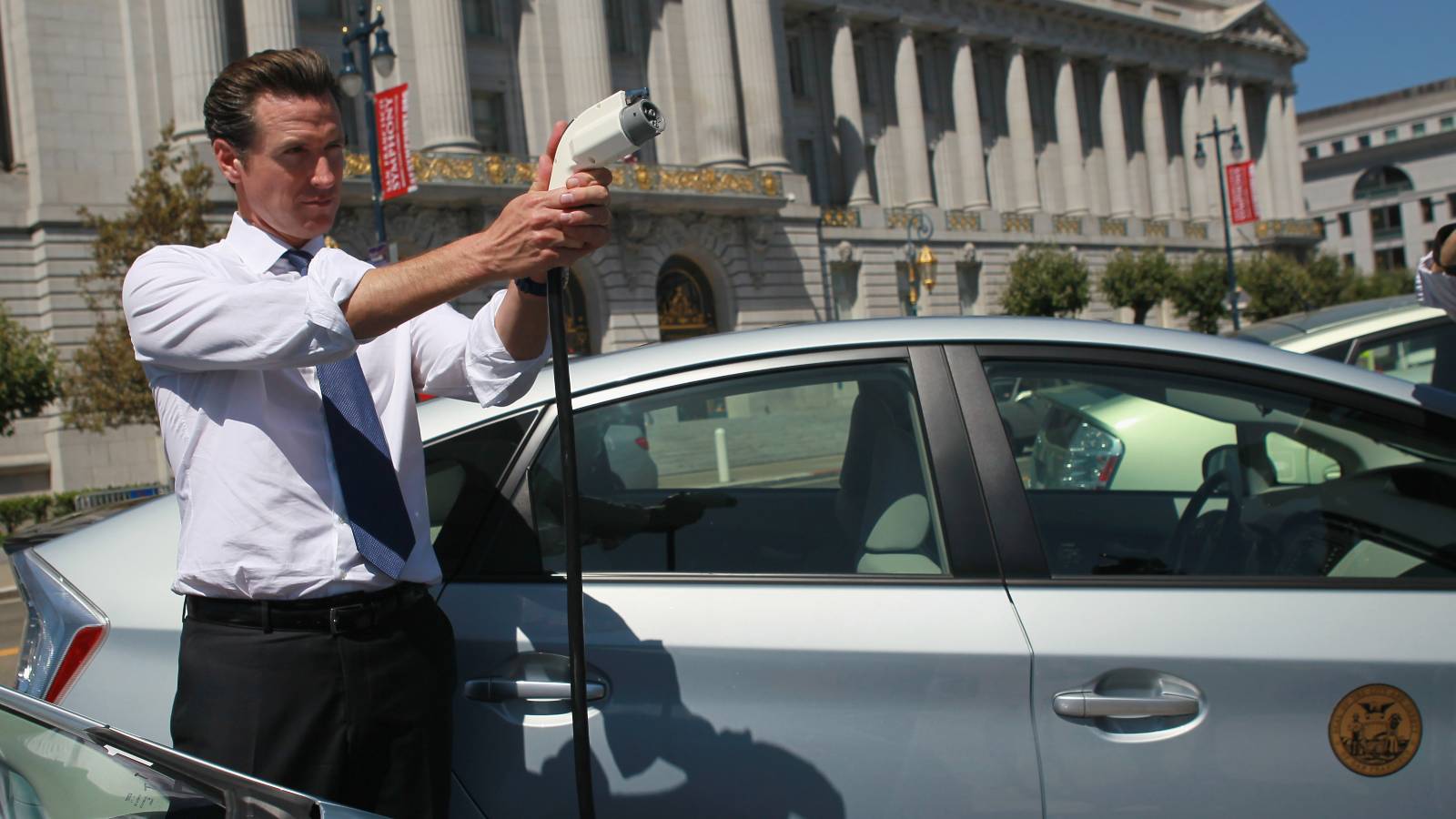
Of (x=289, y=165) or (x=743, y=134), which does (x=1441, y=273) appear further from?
(x=743, y=134)

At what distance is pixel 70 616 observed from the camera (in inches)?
88.9

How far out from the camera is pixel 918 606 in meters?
2.11

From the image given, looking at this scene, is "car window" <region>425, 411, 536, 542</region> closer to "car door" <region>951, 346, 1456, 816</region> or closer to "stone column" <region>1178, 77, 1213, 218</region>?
"car door" <region>951, 346, 1456, 816</region>

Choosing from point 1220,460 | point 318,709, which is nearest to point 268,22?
point 1220,460

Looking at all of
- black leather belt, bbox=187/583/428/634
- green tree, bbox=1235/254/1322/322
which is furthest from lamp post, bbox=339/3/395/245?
green tree, bbox=1235/254/1322/322

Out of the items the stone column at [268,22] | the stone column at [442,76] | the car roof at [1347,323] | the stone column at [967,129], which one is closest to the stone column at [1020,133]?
Answer: the stone column at [967,129]

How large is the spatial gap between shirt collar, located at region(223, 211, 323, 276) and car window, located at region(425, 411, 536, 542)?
55 cm

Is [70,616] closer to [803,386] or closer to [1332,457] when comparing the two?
[803,386]

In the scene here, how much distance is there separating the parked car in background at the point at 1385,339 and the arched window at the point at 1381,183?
9070 centimetres

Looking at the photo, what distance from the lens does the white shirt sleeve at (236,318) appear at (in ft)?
5.57

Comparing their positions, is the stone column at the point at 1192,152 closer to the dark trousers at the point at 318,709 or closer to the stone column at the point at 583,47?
the stone column at the point at 583,47

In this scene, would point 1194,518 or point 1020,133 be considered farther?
point 1020,133

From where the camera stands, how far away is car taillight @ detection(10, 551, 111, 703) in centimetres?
222

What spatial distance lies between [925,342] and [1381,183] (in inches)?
3839
